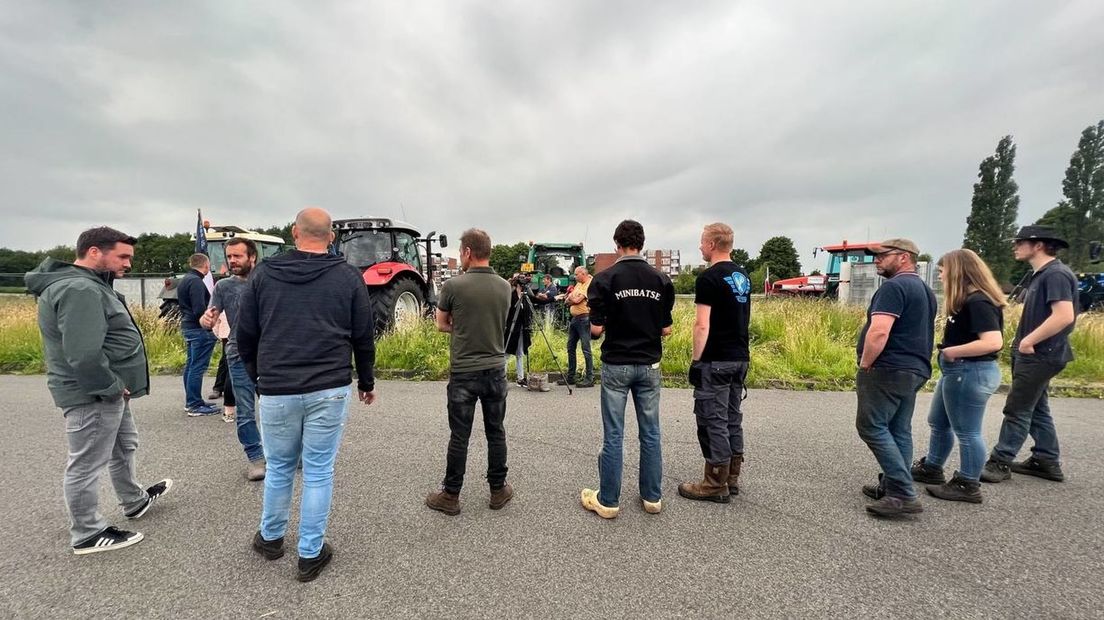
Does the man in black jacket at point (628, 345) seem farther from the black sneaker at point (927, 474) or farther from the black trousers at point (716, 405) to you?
the black sneaker at point (927, 474)

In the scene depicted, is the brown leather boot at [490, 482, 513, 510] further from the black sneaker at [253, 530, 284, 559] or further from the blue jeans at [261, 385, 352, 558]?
the black sneaker at [253, 530, 284, 559]

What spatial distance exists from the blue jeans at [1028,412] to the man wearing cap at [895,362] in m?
1.19

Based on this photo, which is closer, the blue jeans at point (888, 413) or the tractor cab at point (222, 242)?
the blue jeans at point (888, 413)

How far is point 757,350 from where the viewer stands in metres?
8.02

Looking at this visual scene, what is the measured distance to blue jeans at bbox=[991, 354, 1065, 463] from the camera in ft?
11.3

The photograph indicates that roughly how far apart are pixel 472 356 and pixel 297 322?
105 cm

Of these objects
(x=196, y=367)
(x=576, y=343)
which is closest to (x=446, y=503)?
(x=576, y=343)

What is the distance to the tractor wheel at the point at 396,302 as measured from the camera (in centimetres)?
852

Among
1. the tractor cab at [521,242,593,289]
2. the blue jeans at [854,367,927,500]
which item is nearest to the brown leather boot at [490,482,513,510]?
the blue jeans at [854,367,927,500]

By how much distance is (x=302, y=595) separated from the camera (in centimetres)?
230

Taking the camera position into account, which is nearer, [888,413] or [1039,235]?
[888,413]

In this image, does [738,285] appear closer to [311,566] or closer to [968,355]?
[968,355]

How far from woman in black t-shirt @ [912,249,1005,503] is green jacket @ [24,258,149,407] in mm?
5152

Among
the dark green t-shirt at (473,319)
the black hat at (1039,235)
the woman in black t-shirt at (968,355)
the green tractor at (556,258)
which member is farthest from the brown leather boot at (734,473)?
the green tractor at (556,258)
